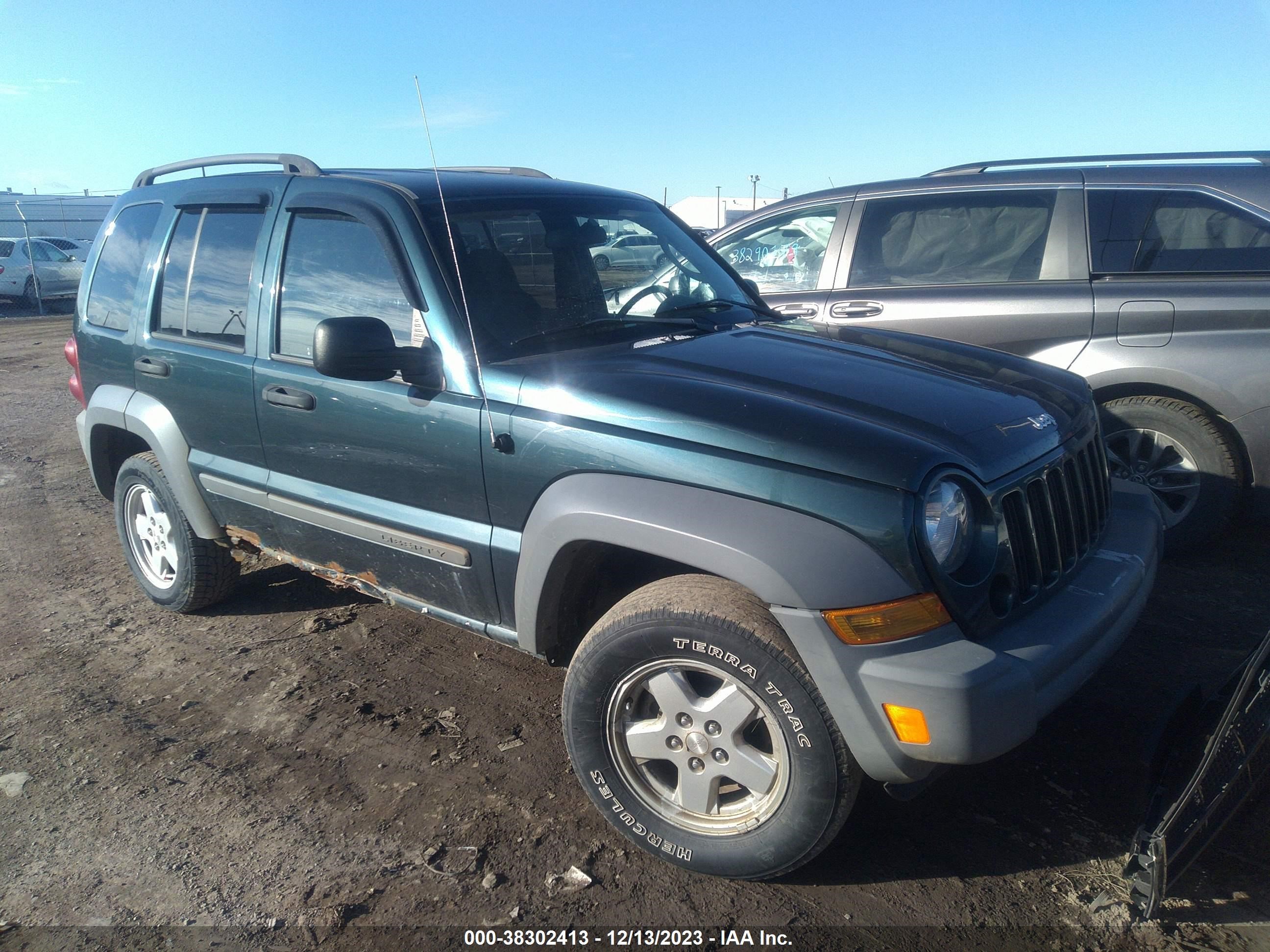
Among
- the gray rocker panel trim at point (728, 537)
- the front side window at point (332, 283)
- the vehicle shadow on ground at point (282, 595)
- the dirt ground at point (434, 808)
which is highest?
the front side window at point (332, 283)

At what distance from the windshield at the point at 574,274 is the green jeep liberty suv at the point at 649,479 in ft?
0.05

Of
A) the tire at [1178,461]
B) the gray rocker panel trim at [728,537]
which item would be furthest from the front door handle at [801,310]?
the gray rocker panel trim at [728,537]

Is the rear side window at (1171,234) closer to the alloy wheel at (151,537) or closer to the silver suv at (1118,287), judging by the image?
the silver suv at (1118,287)

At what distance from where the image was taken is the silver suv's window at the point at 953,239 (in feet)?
16.6

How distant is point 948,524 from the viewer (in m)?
2.35

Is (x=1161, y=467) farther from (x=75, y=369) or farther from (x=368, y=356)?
(x=75, y=369)

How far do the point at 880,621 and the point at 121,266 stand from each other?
4005 millimetres

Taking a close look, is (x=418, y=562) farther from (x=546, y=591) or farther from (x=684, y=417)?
(x=684, y=417)

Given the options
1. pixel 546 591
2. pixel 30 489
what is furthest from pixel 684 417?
pixel 30 489

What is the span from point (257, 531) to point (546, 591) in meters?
1.70

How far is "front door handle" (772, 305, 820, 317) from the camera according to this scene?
17.9 ft

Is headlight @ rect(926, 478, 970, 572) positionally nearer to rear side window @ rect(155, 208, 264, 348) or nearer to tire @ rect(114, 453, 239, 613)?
rear side window @ rect(155, 208, 264, 348)

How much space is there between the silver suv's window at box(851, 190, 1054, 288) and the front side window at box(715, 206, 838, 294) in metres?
0.27

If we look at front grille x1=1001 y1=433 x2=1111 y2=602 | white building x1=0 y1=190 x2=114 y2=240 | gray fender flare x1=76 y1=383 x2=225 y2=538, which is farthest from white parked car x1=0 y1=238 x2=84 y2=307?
front grille x1=1001 y1=433 x2=1111 y2=602
